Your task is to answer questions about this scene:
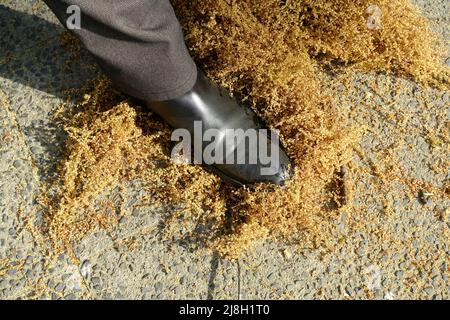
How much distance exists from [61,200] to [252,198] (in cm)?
59

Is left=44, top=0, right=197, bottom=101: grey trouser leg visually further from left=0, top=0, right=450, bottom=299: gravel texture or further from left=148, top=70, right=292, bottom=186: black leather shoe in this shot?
left=0, top=0, right=450, bottom=299: gravel texture

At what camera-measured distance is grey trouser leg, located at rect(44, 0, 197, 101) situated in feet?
4.14

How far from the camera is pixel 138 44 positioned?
1.37m

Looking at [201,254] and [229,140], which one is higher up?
[229,140]

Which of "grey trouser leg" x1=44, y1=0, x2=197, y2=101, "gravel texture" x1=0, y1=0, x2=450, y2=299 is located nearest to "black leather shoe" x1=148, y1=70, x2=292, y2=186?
"grey trouser leg" x1=44, y1=0, x2=197, y2=101

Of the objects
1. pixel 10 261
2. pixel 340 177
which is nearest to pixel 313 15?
pixel 340 177

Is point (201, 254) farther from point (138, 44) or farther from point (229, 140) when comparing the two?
point (138, 44)

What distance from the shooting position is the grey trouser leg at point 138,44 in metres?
1.26

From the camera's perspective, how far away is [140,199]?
1706 mm

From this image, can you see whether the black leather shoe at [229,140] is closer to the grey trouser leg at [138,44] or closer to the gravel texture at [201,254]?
the grey trouser leg at [138,44]

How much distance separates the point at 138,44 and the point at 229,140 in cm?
45

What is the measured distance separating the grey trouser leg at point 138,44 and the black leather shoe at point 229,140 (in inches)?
3.6

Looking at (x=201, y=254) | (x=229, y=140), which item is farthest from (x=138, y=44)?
(x=201, y=254)

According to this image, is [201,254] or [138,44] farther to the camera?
[201,254]
